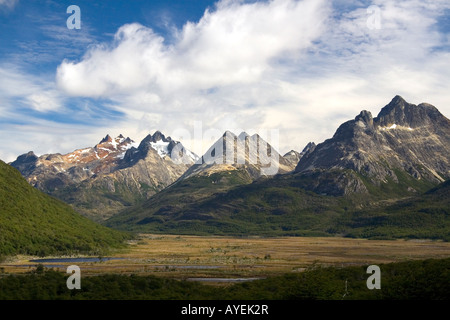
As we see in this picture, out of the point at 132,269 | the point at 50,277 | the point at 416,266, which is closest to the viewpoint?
the point at 50,277

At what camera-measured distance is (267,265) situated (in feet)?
641

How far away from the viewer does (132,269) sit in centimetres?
17700
